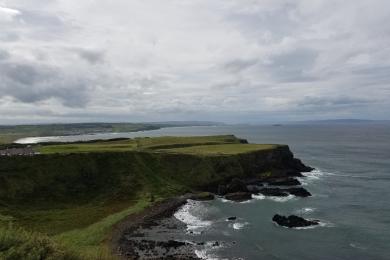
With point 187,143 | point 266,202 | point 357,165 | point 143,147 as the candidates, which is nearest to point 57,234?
point 266,202

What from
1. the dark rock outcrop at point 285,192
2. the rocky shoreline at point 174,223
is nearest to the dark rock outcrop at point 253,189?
the rocky shoreline at point 174,223

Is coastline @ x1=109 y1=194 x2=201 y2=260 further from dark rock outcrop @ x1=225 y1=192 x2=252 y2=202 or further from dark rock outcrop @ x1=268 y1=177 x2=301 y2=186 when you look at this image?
dark rock outcrop @ x1=268 y1=177 x2=301 y2=186

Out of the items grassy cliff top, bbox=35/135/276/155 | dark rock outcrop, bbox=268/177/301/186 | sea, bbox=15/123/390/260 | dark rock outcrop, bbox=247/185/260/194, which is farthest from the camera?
grassy cliff top, bbox=35/135/276/155

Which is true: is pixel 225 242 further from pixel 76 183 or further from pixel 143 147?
pixel 143 147

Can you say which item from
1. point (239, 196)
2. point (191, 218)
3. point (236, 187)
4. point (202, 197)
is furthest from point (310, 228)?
point (236, 187)

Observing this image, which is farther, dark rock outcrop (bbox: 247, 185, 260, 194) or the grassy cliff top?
the grassy cliff top

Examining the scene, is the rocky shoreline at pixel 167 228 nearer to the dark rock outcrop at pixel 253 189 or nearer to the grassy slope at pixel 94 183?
the dark rock outcrop at pixel 253 189

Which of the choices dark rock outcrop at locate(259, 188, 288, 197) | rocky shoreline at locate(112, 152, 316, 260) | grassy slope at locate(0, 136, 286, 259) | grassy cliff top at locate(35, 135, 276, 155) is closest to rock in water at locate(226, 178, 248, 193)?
rocky shoreline at locate(112, 152, 316, 260)
